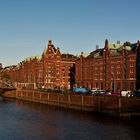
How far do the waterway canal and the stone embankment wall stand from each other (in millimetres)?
3233

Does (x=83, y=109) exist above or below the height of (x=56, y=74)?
below

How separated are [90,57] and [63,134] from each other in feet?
269

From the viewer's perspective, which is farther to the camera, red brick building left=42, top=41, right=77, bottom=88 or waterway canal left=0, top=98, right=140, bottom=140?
red brick building left=42, top=41, right=77, bottom=88

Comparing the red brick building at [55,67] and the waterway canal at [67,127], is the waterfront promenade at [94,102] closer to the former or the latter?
the waterway canal at [67,127]

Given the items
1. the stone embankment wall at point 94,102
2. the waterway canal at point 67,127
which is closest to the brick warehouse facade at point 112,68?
the stone embankment wall at point 94,102

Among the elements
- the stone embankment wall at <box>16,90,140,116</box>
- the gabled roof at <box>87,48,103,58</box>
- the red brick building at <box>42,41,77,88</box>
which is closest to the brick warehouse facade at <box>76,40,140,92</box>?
the gabled roof at <box>87,48,103,58</box>

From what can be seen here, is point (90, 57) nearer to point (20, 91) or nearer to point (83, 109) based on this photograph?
point (20, 91)

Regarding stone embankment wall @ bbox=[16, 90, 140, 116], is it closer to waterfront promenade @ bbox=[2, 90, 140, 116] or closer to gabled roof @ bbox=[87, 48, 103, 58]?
waterfront promenade @ bbox=[2, 90, 140, 116]

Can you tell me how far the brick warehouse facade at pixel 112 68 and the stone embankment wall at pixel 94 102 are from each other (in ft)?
66.6

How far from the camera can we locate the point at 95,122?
71.6 m

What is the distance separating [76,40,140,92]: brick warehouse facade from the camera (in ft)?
372

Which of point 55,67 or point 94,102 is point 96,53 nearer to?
point 55,67

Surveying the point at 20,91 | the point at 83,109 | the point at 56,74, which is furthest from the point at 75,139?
the point at 56,74

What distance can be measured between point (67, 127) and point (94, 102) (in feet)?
84.4
